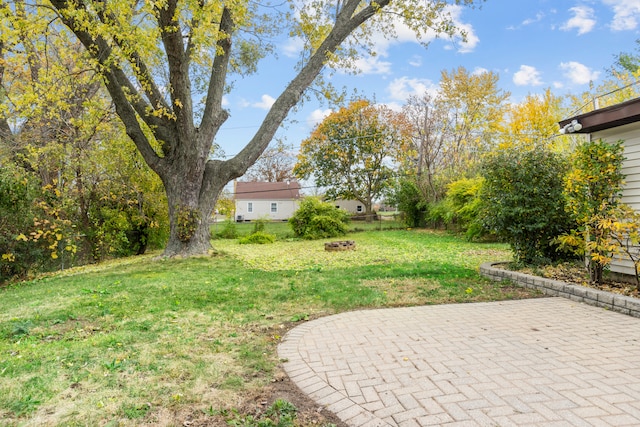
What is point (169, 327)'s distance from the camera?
4.16 metres

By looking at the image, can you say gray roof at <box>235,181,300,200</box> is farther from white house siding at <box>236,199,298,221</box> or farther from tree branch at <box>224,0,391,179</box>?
tree branch at <box>224,0,391,179</box>

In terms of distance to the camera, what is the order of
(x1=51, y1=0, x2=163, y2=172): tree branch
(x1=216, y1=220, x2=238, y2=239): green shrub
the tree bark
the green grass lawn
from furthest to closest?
(x1=216, y1=220, x2=238, y2=239): green shrub, the tree bark, (x1=51, y1=0, x2=163, y2=172): tree branch, the green grass lawn

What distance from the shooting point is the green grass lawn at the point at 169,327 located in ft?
8.13

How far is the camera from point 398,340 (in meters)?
3.71

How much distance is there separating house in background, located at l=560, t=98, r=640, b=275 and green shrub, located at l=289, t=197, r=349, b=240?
13.3m

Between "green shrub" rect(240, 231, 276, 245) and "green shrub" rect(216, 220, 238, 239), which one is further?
"green shrub" rect(216, 220, 238, 239)

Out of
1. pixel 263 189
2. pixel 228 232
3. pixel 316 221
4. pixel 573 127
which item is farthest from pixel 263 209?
pixel 573 127

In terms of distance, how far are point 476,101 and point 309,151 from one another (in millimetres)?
12266

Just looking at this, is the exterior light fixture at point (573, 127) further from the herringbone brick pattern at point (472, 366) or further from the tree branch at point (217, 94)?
the tree branch at point (217, 94)

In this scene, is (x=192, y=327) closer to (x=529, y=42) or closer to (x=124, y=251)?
(x=124, y=251)

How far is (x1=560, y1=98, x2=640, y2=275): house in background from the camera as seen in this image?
5156 millimetres

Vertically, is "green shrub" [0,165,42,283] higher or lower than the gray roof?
lower

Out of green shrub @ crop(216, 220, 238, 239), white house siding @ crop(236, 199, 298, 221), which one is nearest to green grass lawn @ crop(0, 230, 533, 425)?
green shrub @ crop(216, 220, 238, 239)

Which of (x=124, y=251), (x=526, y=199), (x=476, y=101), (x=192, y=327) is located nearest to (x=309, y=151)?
(x=476, y=101)
